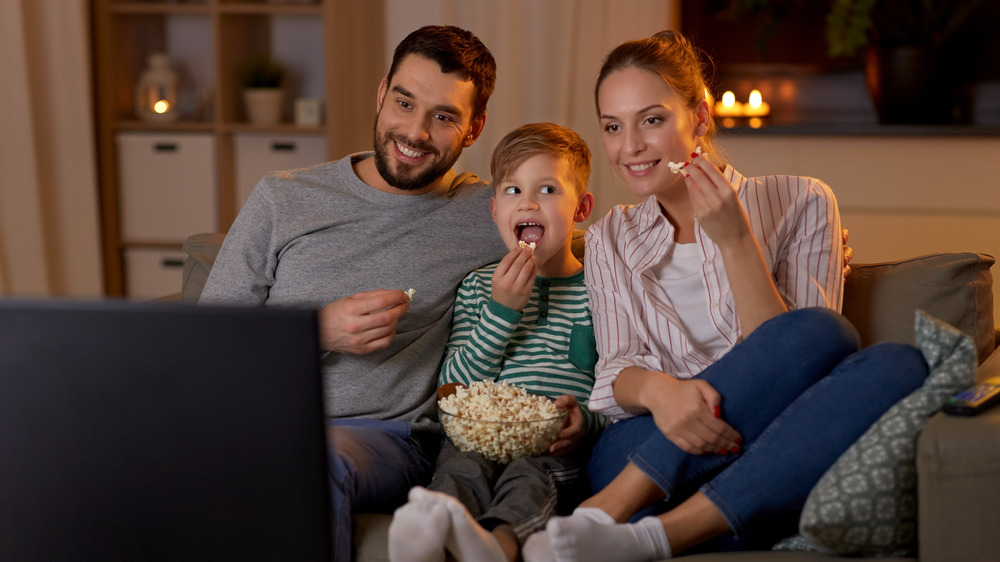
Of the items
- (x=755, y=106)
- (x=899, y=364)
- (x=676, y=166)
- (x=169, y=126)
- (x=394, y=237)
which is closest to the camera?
(x=899, y=364)

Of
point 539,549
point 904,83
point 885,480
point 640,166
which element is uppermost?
point 904,83

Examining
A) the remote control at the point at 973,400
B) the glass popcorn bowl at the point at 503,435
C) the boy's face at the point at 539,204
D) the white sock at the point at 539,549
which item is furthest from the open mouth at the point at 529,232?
the remote control at the point at 973,400

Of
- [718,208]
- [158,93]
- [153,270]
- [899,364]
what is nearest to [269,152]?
[158,93]

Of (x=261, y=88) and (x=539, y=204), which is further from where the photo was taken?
(x=261, y=88)

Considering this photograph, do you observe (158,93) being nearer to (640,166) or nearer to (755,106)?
(755,106)

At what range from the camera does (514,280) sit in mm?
1514

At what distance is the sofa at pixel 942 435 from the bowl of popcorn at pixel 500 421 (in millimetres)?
172

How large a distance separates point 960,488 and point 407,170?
1085mm

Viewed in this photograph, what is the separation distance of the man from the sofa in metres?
0.28

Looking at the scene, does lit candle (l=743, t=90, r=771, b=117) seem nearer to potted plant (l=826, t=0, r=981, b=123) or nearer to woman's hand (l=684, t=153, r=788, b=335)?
potted plant (l=826, t=0, r=981, b=123)

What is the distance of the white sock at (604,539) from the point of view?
1133 millimetres

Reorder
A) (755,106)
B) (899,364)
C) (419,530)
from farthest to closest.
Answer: (755,106) < (899,364) < (419,530)

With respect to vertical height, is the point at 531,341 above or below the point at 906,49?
below

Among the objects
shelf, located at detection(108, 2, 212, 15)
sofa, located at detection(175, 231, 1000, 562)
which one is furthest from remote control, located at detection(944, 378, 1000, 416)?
shelf, located at detection(108, 2, 212, 15)
